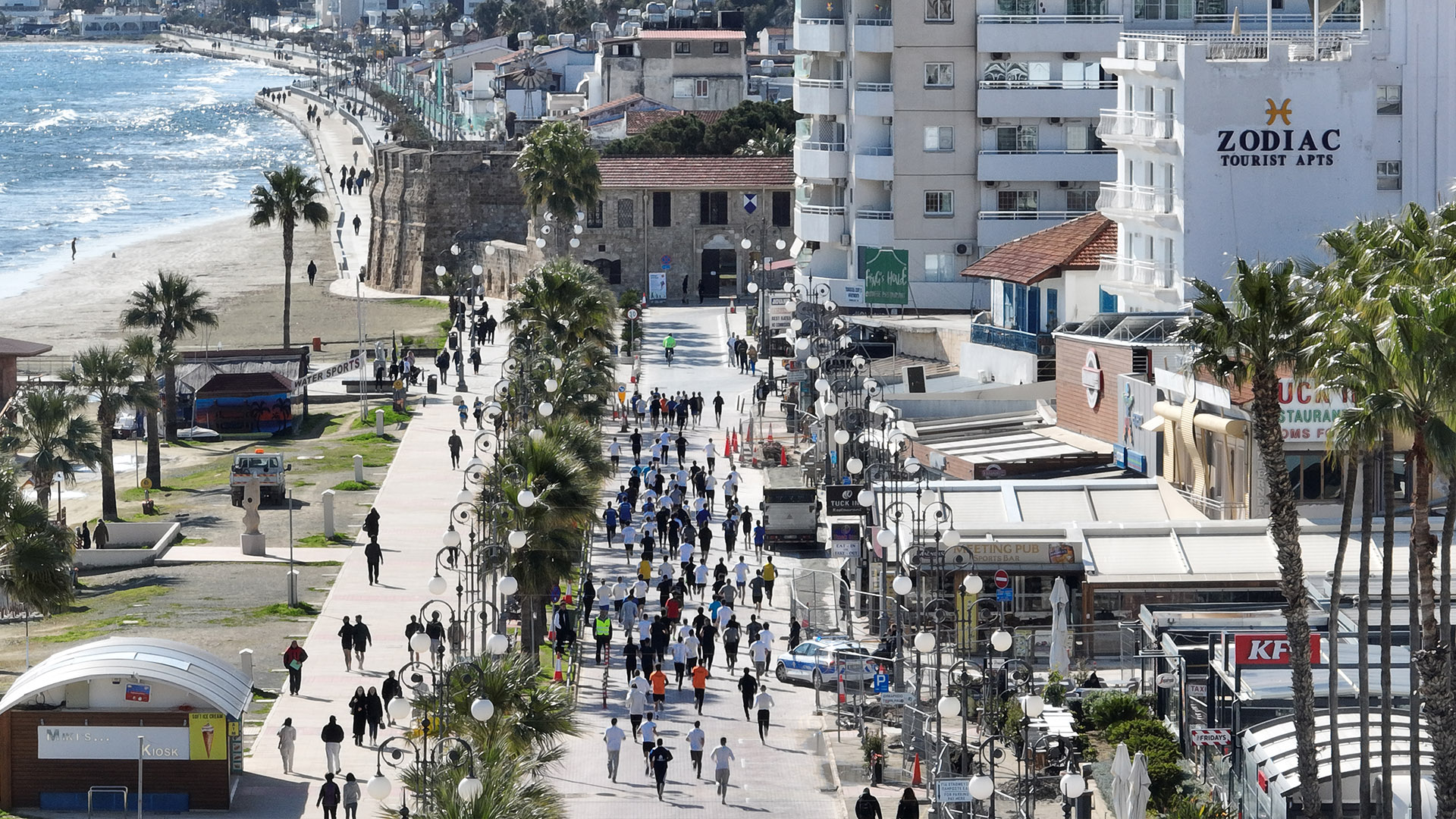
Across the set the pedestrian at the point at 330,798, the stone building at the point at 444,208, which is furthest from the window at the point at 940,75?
the pedestrian at the point at 330,798

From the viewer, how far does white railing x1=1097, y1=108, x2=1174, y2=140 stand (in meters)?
52.6

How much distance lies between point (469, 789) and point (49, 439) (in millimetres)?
31406

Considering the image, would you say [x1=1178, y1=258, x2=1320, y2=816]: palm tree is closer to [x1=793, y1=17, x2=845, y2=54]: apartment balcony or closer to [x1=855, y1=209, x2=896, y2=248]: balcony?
[x1=855, y1=209, x2=896, y2=248]: balcony

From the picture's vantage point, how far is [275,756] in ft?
110

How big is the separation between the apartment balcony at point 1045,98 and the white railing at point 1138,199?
56.8ft

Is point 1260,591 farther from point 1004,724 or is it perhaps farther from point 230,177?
point 230,177

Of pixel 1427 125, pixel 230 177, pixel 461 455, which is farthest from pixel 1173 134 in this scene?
pixel 230 177

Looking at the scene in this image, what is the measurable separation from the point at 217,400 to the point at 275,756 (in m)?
36.5

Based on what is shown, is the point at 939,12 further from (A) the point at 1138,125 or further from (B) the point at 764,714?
(B) the point at 764,714

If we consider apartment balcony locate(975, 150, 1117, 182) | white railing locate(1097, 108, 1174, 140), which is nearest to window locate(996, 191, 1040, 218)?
apartment balcony locate(975, 150, 1117, 182)

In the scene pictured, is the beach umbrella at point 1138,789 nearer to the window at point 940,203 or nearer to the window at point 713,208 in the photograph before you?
the window at point 940,203

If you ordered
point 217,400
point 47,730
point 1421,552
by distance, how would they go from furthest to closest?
point 217,400
point 47,730
point 1421,552

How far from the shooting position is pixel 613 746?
1253 inches

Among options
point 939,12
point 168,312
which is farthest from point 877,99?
point 168,312
